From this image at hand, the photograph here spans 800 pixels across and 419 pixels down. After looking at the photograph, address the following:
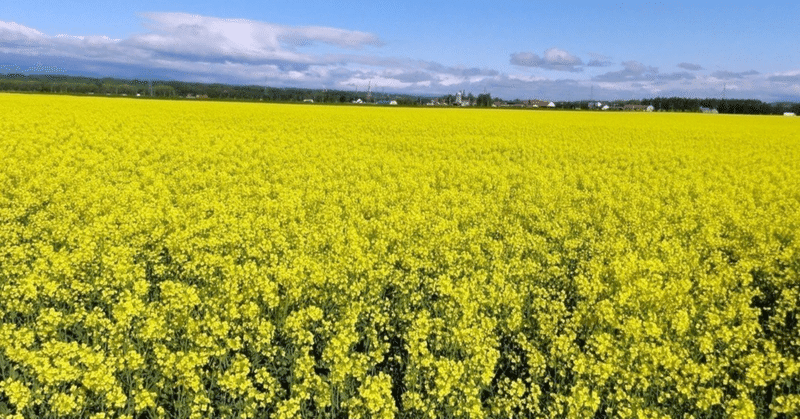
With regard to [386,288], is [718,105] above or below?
above

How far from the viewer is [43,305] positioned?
6840 mm

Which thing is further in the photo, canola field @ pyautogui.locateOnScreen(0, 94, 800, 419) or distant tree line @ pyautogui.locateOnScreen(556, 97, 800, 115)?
distant tree line @ pyautogui.locateOnScreen(556, 97, 800, 115)

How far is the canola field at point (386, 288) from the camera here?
509 centimetres

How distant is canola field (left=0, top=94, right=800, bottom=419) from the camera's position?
5.09 meters

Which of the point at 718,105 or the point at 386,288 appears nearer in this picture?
the point at 386,288

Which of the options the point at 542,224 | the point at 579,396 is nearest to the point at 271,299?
the point at 579,396

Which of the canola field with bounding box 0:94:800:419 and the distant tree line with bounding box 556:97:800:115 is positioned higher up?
the distant tree line with bounding box 556:97:800:115

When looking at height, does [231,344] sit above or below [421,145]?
below

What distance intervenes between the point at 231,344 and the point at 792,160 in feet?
81.3

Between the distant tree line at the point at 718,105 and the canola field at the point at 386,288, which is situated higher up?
the distant tree line at the point at 718,105

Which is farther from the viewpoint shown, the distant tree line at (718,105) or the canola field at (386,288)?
the distant tree line at (718,105)

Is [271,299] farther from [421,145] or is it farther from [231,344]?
[421,145]

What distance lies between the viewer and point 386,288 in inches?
319

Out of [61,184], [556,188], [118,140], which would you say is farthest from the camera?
[118,140]
